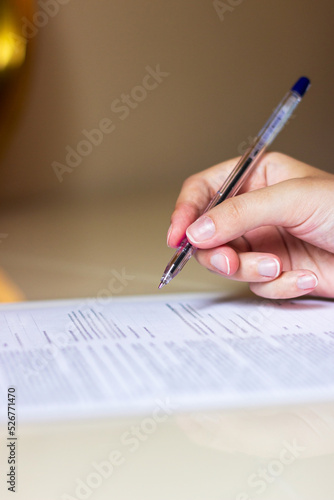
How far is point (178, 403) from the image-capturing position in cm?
46

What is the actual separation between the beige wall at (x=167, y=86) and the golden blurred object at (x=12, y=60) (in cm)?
3

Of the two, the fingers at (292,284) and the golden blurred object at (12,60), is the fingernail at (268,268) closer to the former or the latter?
the fingers at (292,284)

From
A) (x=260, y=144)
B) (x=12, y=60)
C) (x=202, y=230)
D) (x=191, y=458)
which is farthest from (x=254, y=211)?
(x=12, y=60)

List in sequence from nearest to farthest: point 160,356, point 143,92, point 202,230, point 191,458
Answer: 1. point 191,458
2. point 160,356
3. point 202,230
4. point 143,92

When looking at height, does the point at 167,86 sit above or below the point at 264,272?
above

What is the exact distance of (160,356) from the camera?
54cm

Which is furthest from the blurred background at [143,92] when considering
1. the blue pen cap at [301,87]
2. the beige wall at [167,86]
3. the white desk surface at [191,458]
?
the white desk surface at [191,458]

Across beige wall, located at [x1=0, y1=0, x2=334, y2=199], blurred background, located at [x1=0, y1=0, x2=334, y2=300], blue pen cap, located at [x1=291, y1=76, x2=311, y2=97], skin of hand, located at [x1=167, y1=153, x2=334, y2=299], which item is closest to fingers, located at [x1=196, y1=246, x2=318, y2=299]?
skin of hand, located at [x1=167, y1=153, x2=334, y2=299]

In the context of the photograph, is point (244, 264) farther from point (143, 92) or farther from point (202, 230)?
point (143, 92)

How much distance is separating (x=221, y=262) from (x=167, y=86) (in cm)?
111

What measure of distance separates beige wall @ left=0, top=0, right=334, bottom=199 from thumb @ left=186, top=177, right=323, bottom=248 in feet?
2.88

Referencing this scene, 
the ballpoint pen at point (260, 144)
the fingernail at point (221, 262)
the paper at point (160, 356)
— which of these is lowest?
the paper at point (160, 356)

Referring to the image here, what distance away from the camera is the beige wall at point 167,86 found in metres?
1.59

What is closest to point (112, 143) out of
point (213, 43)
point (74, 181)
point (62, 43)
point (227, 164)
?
point (74, 181)
